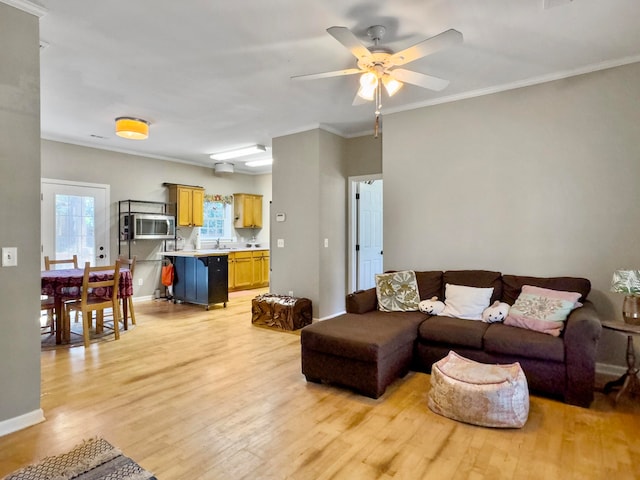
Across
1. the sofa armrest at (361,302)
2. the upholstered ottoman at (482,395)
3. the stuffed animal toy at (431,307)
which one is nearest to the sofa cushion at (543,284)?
the stuffed animal toy at (431,307)

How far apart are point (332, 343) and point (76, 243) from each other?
507 cm

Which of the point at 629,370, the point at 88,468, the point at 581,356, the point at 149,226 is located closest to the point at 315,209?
the point at 149,226

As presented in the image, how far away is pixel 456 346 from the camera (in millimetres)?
3162

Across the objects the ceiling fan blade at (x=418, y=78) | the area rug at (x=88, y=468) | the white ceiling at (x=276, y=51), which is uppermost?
the white ceiling at (x=276, y=51)

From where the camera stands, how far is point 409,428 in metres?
2.43

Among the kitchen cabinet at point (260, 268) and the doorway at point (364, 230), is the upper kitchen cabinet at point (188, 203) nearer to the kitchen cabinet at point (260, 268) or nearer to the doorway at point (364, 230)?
the kitchen cabinet at point (260, 268)

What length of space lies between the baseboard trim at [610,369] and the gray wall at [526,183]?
2.3 inches

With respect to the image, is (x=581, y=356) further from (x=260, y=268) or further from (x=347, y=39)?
(x=260, y=268)

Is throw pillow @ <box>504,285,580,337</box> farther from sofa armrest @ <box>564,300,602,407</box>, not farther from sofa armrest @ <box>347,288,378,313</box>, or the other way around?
sofa armrest @ <box>347,288,378,313</box>

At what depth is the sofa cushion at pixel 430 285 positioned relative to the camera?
12.8ft

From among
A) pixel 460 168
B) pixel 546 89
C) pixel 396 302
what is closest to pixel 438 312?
pixel 396 302

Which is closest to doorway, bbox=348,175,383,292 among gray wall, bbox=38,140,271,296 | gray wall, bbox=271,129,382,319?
gray wall, bbox=271,129,382,319

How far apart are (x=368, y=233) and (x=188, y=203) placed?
376 cm

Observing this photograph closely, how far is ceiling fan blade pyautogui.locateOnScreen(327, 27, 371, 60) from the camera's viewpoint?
2146mm
